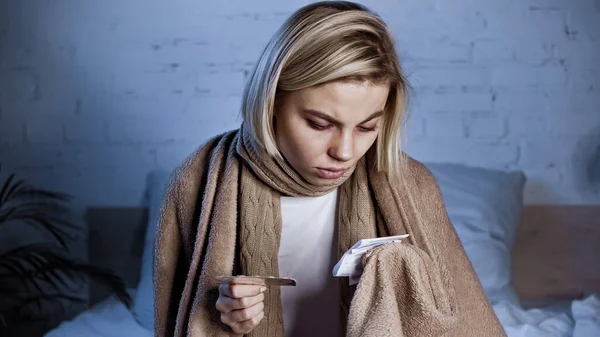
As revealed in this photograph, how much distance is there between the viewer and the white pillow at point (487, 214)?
7.43ft

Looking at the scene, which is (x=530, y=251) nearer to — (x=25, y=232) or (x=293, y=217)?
(x=293, y=217)

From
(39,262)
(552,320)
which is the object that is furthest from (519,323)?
(39,262)

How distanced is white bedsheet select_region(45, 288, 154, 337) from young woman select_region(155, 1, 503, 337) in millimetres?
717

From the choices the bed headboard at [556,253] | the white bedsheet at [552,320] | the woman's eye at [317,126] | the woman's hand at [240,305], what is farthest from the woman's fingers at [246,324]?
the bed headboard at [556,253]

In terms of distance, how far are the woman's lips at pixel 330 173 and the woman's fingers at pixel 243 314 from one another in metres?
0.22

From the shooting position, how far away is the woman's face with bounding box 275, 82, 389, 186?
1211 millimetres

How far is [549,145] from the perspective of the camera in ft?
8.32

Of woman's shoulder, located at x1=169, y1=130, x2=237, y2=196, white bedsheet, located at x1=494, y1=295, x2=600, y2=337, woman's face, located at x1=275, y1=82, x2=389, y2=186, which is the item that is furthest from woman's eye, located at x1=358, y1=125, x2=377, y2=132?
white bedsheet, located at x1=494, y1=295, x2=600, y2=337

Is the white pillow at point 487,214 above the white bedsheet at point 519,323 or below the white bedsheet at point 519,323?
above

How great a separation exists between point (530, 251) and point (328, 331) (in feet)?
4.47

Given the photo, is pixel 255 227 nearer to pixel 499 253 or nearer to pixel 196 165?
pixel 196 165

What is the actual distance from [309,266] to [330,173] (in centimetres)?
21

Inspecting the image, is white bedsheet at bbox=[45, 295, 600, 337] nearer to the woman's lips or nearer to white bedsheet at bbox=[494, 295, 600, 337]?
A: white bedsheet at bbox=[494, 295, 600, 337]

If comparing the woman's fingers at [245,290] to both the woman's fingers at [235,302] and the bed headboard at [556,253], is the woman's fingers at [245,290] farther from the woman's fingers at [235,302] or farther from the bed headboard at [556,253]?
the bed headboard at [556,253]
